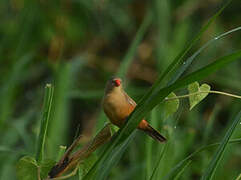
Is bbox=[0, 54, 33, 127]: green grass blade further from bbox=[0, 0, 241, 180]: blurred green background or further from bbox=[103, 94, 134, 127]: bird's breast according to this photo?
bbox=[103, 94, 134, 127]: bird's breast

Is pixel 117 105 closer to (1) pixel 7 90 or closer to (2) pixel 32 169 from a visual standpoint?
(2) pixel 32 169

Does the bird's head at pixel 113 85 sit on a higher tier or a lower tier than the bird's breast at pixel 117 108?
higher

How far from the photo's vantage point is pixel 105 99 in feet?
3.76

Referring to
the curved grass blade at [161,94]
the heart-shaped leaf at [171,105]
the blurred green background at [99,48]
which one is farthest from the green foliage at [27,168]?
the blurred green background at [99,48]

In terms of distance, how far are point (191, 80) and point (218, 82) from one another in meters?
2.33

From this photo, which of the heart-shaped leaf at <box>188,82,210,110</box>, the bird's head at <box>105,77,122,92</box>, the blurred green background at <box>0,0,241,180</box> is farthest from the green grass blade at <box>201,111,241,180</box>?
the blurred green background at <box>0,0,241,180</box>

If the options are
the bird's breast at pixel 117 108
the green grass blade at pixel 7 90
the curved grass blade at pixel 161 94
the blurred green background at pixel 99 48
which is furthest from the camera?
the blurred green background at pixel 99 48

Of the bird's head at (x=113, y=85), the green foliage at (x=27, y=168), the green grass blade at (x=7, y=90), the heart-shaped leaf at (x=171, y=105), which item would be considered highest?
the heart-shaped leaf at (x=171, y=105)

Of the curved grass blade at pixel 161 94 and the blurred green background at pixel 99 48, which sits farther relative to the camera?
the blurred green background at pixel 99 48

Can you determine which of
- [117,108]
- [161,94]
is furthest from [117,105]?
[161,94]

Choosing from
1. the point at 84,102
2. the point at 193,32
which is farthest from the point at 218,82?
the point at 84,102

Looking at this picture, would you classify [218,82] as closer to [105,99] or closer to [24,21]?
[24,21]

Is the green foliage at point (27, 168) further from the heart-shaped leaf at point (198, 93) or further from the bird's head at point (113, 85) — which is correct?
the heart-shaped leaf at point (198, 93)

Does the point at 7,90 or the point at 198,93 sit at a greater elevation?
the point at 198,93
